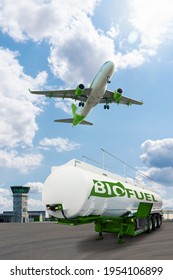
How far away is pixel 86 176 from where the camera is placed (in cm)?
1160

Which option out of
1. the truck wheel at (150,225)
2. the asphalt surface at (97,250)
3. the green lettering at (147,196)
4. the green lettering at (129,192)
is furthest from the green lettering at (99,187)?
the truck wheel at (150,225)

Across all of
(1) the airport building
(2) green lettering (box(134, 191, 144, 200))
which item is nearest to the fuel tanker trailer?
(2) green lettering (box(134, 191, 144, 200))

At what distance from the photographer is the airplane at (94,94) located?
35.6m

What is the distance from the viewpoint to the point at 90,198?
1150 centimetres

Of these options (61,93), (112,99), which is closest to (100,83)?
(112,99)

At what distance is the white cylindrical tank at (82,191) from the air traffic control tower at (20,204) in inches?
2447

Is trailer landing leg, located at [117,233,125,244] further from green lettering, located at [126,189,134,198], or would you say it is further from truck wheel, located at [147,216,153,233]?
truck wheel, located at [147,216,153,233]

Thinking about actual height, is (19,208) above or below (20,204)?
below

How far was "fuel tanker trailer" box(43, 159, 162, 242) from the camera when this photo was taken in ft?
37.6

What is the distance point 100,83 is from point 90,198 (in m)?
25.9

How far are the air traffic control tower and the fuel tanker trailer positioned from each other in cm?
6097

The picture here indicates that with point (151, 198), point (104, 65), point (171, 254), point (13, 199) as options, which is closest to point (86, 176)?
point (171, 254)

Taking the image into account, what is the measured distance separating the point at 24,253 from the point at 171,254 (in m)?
5.10

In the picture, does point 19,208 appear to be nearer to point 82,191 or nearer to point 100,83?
point 100,83
